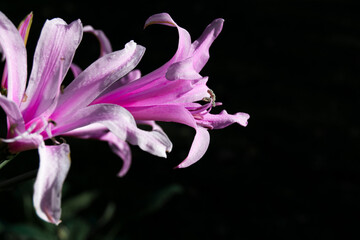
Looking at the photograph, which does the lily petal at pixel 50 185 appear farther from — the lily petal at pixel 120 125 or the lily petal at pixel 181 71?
the lily petal at pixel 181 71

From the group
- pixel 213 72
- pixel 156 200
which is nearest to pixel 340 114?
pixel 213 72

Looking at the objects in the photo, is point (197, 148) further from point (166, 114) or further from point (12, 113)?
point (12, 113)

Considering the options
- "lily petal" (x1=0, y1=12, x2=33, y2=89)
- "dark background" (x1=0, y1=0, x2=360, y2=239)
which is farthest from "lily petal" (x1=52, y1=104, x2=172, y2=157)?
"dark background" (x1=0, y1=0, x2=360, y2=239)

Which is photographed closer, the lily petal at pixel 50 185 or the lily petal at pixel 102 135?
the lily petal at pixel 50 185

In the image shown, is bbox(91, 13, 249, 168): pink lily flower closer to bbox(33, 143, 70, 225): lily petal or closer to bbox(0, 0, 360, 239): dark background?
bbox(33, 143, 70, 225): lily petal

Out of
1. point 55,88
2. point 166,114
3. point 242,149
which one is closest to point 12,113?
point 55,88

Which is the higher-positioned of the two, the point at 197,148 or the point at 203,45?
the point at 203,45

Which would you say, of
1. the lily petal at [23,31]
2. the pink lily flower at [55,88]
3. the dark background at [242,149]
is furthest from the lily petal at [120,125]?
the dark background at [242,149]
